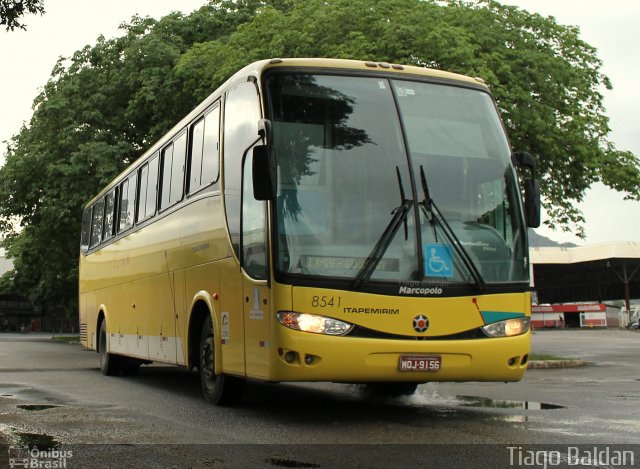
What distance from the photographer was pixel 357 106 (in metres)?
9.52

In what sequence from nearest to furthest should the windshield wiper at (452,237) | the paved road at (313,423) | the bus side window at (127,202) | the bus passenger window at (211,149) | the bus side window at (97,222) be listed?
the paved road at (313,423) < the windshield wiper at (452,237) < the bus passenger window at (211,149) < the bus side window at (127,202) < the bus side window at (97,222)

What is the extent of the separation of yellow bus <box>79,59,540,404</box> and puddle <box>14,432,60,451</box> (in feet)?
6.73

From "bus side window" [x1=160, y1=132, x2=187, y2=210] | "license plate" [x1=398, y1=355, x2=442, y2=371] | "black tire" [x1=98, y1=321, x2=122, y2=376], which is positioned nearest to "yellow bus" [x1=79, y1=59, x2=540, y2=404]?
"license plate" [x1=398, y1=355, x2=442, y2=371]

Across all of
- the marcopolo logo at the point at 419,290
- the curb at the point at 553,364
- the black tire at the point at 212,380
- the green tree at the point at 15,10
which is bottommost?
the curb at the point at 553,364

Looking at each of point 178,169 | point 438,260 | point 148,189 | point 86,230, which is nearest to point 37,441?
point 438,260

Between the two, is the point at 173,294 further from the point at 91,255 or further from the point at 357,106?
the point at 91,255

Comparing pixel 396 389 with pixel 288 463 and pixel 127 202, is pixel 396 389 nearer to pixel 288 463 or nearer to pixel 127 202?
pixel 288 463

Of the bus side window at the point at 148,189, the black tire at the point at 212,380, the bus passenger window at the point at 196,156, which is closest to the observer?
→ the black tire at the point at 212,380

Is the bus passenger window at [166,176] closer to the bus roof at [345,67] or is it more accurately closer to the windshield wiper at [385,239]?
the bus roof at [345,67]

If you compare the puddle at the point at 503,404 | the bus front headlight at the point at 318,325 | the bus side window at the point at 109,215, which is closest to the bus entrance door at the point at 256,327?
the bus front headlight at the point at 318,325

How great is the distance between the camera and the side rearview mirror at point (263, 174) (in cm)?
869

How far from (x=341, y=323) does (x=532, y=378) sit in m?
9.10

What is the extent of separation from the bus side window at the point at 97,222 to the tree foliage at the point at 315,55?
203 inches

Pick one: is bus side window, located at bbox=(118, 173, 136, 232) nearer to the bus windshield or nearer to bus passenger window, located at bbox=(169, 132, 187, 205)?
bus passenger window, located at bbox=(169, 132, 187, 205)
